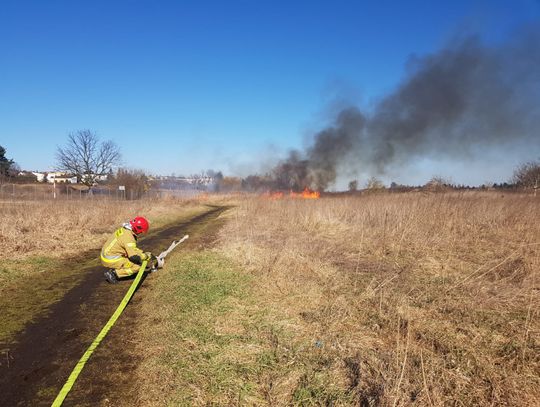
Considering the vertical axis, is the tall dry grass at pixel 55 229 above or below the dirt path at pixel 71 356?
above

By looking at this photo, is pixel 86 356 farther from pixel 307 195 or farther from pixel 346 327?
pixel 307 195

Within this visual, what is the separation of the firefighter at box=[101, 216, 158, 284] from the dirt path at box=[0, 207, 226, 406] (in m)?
0.73

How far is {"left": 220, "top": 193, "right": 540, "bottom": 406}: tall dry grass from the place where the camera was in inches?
128

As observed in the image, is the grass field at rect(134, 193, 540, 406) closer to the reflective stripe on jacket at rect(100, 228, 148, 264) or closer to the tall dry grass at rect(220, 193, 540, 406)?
the tall dry grass at rect(220, 193, 540, 406)

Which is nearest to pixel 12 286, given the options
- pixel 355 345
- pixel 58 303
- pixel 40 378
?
pixel 58 303

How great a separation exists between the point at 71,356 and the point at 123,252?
3.12 meters

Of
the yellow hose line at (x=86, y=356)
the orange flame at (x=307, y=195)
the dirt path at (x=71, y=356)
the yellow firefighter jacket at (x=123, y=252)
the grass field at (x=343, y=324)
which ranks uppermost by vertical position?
the orange flame at (x=307, y=195)

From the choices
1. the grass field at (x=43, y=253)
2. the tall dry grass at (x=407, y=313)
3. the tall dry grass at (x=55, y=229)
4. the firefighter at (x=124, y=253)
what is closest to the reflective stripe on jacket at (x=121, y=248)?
the firefighter at (x=124, y=253)

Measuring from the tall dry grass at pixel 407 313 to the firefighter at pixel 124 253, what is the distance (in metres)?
2.23

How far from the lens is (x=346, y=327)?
181 inches

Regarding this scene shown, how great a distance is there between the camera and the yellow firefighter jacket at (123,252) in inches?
270

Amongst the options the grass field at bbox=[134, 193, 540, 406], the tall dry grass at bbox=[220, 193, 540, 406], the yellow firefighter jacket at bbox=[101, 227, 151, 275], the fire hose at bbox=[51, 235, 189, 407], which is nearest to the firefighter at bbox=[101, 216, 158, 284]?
the yellow firefighter jacket at bbox=[101, 227, 151, 275]

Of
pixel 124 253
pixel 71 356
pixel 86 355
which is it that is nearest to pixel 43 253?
pixel 124 253

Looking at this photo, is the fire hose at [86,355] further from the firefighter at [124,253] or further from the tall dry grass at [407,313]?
the tall dry grass at [407,313]
